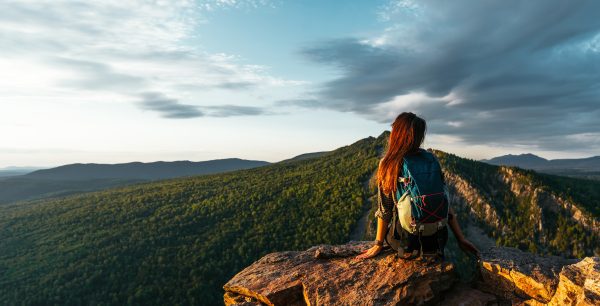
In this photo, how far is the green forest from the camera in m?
53.8

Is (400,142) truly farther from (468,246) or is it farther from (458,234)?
(468,246)

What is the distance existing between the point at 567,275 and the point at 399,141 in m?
4.29

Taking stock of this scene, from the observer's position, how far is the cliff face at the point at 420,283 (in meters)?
7.79

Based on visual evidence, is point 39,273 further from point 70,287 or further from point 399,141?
point 399,141

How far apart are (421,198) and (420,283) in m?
2.22

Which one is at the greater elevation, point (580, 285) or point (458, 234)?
point (458, 234)

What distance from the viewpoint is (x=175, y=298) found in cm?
5134

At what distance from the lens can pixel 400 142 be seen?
8.13m

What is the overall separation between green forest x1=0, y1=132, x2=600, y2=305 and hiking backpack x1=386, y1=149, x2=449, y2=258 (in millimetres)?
49623

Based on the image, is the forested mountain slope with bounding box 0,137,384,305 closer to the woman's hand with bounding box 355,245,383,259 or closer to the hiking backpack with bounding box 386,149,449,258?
the woman's hand with bounding box 355,245,383,259

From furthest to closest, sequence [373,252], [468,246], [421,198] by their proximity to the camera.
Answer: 1. [373,252]
2. [468,246]
3. [421,198]

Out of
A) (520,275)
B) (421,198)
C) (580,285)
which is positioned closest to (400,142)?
(421,198)

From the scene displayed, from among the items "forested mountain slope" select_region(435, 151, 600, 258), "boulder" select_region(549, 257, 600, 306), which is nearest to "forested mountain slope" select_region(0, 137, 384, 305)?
"forested mountain slope" select_region(435, 151, 600, 258)

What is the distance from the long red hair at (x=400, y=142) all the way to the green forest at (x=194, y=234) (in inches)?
1960
